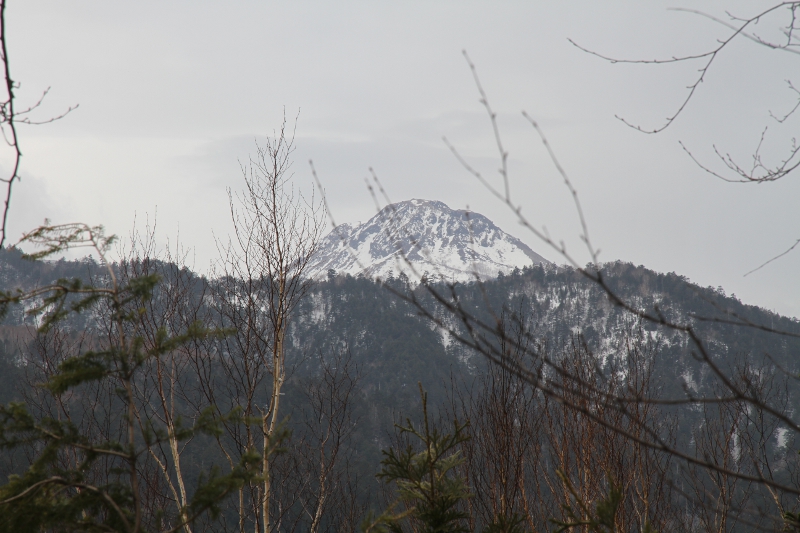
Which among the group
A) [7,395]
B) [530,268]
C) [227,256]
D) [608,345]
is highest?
[530,268]

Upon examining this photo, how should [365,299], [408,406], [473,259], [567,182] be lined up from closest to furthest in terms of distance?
[567,182], [473,259], [408,406], [365,299]

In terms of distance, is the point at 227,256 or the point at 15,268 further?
the point at 15,268

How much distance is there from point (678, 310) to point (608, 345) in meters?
11.3

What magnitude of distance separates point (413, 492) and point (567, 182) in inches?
120

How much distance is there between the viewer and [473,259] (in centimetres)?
206

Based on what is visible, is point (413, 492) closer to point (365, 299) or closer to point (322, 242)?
point (322, 242)

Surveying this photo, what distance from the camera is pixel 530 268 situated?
10481 centimetres

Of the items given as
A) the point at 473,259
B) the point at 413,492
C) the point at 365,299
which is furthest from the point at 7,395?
the point at 365,299

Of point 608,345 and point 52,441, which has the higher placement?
point 608,345

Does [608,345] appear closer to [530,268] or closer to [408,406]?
[530,268]

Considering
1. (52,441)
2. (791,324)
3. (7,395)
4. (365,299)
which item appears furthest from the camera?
(365,299)

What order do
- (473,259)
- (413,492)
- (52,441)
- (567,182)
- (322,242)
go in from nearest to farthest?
(567,182) < (473,259) < (52,441) < (413,492) < (322,242)

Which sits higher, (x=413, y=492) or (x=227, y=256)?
(x=227, y=256)

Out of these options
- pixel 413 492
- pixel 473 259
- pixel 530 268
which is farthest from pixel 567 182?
pixel 530 268
